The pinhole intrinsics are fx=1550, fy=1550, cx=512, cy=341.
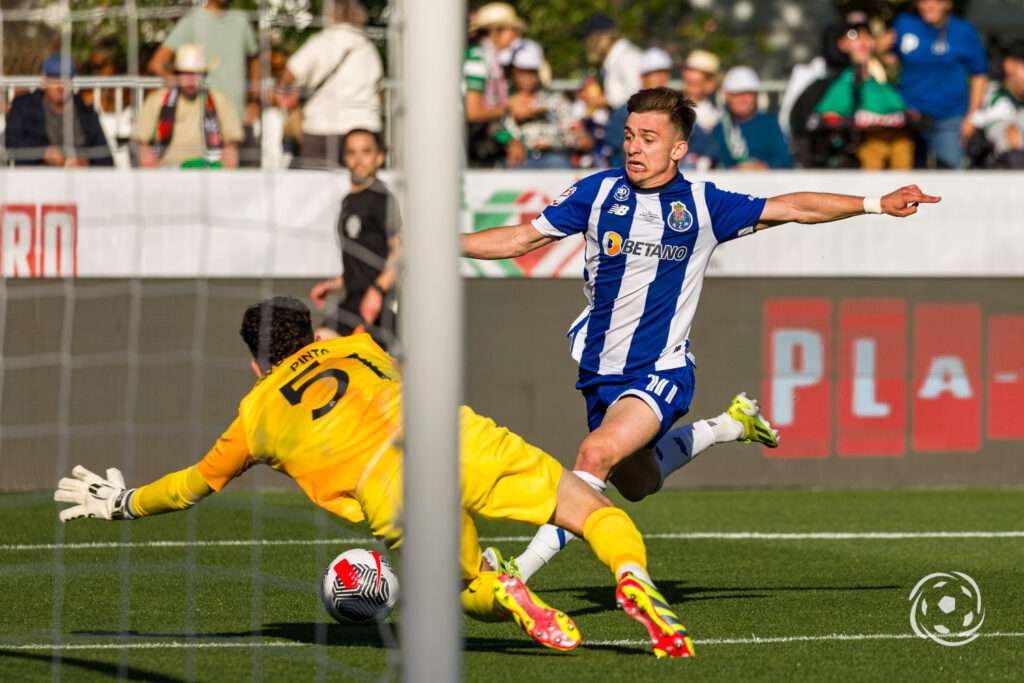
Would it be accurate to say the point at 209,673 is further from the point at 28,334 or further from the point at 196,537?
the point at 28,334

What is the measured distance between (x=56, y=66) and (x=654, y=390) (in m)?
5.49

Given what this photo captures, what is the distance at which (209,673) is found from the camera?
204 inches

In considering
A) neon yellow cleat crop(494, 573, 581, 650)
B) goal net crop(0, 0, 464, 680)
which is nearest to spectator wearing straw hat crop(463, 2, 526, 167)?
goal net crop(0, 0, 464, 680)

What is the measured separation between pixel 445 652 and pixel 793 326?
335 inches

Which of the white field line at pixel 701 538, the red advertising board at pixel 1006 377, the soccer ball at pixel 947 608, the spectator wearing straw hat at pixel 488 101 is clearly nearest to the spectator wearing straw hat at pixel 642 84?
the spectator wearing straw hat at pixel 488 101

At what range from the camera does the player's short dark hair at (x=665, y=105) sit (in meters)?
6.48

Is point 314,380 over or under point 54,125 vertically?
under

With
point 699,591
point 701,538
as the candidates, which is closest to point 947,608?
point 699,591

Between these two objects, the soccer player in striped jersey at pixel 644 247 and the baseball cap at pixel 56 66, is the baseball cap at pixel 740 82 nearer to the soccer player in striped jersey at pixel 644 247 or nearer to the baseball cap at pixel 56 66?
the baseball cap at pixel 56 66

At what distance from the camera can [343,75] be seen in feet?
31.4

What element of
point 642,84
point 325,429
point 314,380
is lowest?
point 325,429

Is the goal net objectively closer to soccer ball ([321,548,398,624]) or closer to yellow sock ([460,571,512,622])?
soccer ball ([321,548,398,624])

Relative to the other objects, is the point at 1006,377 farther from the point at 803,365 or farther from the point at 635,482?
the point at 635,482

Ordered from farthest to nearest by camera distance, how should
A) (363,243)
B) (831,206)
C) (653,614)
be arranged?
(363,243) → (831,206) → (653,614)
